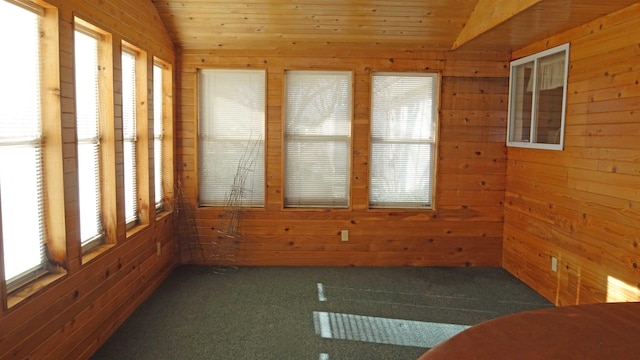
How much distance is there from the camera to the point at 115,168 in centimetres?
315

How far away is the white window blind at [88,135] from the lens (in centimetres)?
283

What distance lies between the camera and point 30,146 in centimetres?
231

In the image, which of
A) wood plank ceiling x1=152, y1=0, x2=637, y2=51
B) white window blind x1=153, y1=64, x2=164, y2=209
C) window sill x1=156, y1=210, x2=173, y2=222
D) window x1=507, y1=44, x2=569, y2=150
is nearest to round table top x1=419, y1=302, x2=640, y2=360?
wood plank ceiling x1=152, y1=0, x2=637, y2=51

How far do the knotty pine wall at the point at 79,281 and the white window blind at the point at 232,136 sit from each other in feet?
3.11

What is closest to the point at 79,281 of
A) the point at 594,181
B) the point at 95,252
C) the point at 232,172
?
the point at 95,252

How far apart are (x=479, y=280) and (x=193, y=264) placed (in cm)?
282

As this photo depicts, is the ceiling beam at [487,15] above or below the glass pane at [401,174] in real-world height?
above

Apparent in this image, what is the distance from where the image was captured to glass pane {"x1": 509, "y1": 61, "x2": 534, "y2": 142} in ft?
14.2

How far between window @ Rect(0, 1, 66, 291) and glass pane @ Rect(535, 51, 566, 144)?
141 inches

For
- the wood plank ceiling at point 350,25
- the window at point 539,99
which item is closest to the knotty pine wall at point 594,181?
the window at point 539,99

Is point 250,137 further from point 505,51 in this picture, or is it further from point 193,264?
point 505,51

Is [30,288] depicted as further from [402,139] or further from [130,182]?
[402,139]

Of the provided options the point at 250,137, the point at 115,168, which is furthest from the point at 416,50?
the point at 115,168

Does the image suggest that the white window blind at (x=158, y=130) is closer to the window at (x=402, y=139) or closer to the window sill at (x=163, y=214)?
the window sill at (x=163, y=214)
